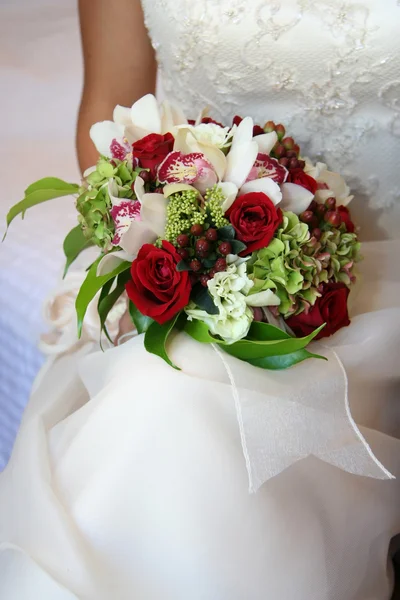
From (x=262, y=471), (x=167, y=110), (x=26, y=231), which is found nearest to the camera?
(x=262, y=471)

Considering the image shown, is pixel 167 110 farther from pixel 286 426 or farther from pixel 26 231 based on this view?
pixel 26 231

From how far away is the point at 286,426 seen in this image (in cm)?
57

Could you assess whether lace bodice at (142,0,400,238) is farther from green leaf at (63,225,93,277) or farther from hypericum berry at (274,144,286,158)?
green leaf at (63,225,93,277)

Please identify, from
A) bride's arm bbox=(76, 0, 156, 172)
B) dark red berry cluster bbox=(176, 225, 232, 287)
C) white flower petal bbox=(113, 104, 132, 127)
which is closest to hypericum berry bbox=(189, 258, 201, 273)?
dark red berry cluster bbox=(176, 225, 232, 287)

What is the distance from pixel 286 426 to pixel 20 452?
264 mm

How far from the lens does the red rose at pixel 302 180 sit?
0.62 meters

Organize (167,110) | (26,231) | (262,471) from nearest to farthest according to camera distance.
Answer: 1. (262,471)
2. (167,110)
3. (26,231)

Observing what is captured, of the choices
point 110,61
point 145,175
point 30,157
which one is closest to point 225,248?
point 145,175

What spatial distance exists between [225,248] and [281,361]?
0.39ft

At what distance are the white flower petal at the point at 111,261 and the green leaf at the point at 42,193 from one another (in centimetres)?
11

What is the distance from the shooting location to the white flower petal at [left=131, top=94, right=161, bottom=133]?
657mm


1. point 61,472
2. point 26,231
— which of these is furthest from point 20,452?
point 26,231

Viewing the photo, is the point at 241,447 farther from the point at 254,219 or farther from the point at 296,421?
the point at 254,219

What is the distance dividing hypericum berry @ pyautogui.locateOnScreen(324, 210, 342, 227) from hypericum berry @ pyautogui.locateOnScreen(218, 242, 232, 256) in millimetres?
117
